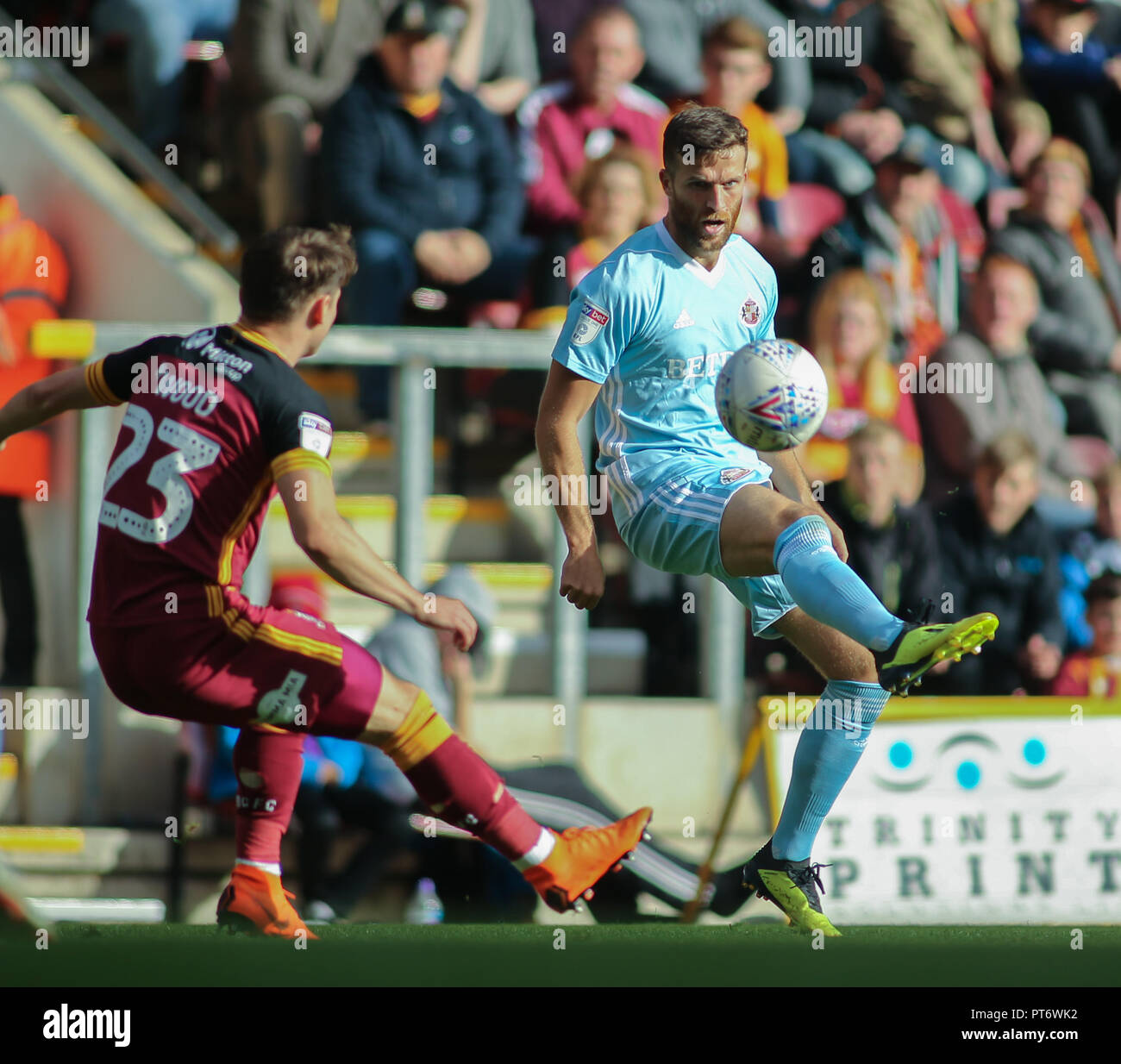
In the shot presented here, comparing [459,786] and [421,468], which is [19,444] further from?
[459,786]

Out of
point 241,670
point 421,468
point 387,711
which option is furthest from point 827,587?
point 421,468

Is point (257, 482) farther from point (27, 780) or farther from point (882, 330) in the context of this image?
point (882, 330)

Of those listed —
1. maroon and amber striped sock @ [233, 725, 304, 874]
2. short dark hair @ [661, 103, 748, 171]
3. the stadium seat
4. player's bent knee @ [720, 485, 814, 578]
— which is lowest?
maroon and amber striped sock @ [233, 725, 304, 874]

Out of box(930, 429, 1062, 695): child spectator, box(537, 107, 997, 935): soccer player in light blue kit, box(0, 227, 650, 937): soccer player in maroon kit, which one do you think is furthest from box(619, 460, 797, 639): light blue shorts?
box(930, 429, 1062, 695): child spectator

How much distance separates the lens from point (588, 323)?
473 cm

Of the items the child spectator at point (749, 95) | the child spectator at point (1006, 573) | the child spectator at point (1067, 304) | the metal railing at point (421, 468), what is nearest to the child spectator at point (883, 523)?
the child spectator at point (1006, 573)

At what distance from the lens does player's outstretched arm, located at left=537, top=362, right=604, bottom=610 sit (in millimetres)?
4688

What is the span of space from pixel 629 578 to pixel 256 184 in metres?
2.74

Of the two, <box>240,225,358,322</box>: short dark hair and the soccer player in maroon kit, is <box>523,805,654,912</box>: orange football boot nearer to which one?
the soccer player in maroon kit

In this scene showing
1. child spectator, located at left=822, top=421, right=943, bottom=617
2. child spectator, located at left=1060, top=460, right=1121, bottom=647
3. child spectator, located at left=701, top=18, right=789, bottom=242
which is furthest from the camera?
child spectator, located at left=701, top=18, right=789, bottom=242

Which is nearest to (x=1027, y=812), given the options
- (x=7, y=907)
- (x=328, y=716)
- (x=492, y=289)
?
(x=492, y=289)

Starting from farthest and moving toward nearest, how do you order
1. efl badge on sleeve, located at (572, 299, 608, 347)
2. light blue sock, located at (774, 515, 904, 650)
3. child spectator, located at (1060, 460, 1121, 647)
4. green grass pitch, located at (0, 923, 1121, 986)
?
child spectator, located at (1060, 460, 1121, 647) < efl badge on sleeve, located at (572, 299, 608, 347) < light blue sock, located at (774, 515, 904, 650) < green grass pitch, located at (0, 923, 1121, 986)

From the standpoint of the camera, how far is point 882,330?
7992mm

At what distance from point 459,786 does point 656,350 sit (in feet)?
4.32
